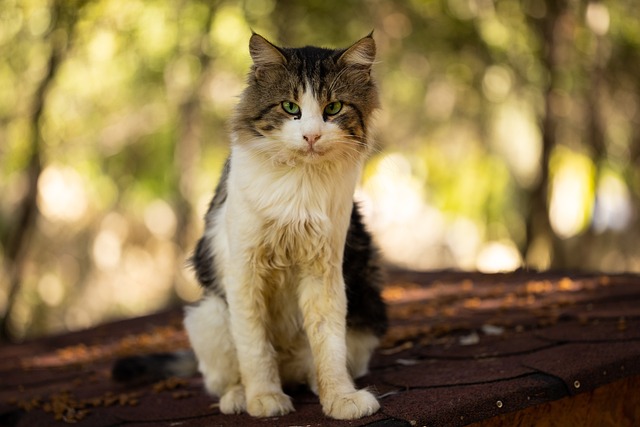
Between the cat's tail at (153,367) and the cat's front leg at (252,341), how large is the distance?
0.79 m

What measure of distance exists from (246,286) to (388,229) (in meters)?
9.04

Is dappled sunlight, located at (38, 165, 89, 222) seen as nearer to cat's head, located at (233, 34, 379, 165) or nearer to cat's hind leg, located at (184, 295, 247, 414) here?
cat's hind leg, located at (184, 295, 247, 414)

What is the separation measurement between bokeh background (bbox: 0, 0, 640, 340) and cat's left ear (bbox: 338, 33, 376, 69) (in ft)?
10.6

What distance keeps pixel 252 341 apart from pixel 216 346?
0.27 meters

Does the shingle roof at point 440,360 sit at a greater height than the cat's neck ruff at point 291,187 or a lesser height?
lesser

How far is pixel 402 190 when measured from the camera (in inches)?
432

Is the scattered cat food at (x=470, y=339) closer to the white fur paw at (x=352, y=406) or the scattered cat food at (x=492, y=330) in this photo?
the scattered cat food at (x=492, y=330)

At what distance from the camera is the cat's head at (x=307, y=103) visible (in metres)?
2.33

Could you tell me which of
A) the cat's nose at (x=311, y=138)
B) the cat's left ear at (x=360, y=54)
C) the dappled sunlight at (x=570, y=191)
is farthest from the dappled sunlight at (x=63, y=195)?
the cat's nose at (x=311, y=138)

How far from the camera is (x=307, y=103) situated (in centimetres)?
234

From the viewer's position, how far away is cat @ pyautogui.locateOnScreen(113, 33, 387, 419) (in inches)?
93.4

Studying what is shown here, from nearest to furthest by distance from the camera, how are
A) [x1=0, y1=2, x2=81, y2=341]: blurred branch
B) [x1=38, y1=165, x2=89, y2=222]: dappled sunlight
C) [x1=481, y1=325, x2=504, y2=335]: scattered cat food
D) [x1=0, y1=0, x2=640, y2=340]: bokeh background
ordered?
[x1=481, y1=325, x2=504, y2=335]: scattered cat food, [x1=0, y1=2, x2=81, y2=341]: blurred branch, [x1=0, y1=0, x2=640, y2=340]: bokeh background, [x1=38, y1=165, x2=89, y2=222]: dappled sunlight

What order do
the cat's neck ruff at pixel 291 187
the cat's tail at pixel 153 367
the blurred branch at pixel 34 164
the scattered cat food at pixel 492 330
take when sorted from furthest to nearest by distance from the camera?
the blurred branch at pixel 34 164
the scattered cat food at pixel 492 330
the cat's tail at pixel 153 367
the cat's neck ruff at pixel 291 187

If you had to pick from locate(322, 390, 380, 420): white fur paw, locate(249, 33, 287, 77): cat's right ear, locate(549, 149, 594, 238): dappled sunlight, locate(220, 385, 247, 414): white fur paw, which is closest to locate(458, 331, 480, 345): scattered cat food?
locate(322, 390, 380, 420): white fur paw
